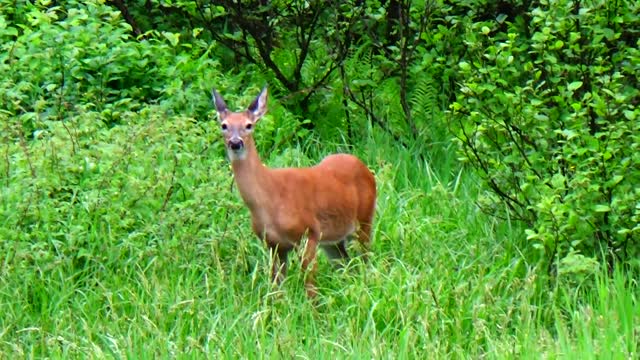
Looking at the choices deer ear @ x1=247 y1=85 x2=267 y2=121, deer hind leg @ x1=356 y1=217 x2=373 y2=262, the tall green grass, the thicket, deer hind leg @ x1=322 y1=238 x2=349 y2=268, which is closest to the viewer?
the tall green grass

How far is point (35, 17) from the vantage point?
11.6 meters

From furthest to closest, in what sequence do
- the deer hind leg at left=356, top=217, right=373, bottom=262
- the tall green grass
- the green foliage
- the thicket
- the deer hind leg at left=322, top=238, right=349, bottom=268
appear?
the deer hind leg at left=322, top=238, right=349, bottom=268
the deer hind leg at left=356, top=217, right=373, bottom=262
the thicket
the green foliage
the tall green grass

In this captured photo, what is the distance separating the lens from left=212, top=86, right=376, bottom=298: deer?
865 cm

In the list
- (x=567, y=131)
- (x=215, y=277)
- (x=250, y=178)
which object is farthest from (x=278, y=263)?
(x=567, y=131)

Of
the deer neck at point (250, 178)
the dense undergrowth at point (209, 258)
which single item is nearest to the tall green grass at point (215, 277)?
the dense undergrowth at point (209, 258)

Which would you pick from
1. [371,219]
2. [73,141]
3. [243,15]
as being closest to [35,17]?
[243,15]

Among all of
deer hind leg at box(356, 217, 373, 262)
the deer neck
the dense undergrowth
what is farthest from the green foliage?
the deer neck

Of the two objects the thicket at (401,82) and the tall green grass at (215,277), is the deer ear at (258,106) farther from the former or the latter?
the thicket at (401,82)

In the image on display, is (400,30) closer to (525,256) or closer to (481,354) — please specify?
(525,256)

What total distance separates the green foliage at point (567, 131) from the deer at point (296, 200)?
2.51 feet

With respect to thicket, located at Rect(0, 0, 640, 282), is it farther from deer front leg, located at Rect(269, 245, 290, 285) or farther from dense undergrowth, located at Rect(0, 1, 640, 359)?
deer front leg, located at Rect(269, 245, 290, 285)

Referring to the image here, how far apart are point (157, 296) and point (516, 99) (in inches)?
92.0

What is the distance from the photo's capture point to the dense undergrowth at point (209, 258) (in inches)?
297

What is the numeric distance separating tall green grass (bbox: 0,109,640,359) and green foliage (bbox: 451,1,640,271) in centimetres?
28
